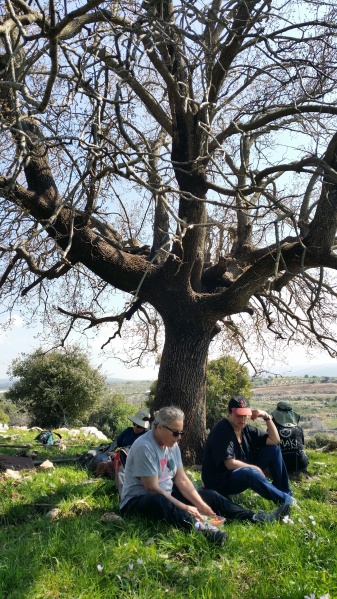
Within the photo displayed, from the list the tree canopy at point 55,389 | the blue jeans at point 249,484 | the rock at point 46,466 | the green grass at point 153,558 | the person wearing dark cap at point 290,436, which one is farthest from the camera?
the tree canopy at point 55,389

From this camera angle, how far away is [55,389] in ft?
70.1

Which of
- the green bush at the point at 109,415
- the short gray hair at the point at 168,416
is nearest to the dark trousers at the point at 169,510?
the short gray hair at the point at 168,416

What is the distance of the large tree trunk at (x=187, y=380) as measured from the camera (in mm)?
8078

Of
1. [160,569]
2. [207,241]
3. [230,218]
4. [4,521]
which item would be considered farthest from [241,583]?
[230,218]

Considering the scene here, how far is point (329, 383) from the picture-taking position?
2987 inches

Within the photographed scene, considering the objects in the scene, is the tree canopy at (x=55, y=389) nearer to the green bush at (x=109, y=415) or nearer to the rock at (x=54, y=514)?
the green bush at (x=109, y=415)

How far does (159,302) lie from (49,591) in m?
5.91

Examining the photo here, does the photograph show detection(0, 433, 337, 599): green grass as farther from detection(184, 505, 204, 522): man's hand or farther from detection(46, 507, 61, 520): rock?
detection(184, 505, 204, 522): man's hand

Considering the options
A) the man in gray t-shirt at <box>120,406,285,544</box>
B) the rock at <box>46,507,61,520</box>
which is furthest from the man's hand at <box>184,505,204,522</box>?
the rock at <box>46,507,61,520</box>

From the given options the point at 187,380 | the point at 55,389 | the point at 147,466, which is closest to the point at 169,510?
the point at 147,466

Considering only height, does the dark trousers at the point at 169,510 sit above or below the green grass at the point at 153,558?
above

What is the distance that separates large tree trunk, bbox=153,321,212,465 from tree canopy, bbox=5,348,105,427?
45.3 feet

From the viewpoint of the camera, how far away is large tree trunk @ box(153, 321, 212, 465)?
8.08 metres

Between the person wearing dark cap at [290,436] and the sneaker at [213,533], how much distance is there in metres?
2.92
